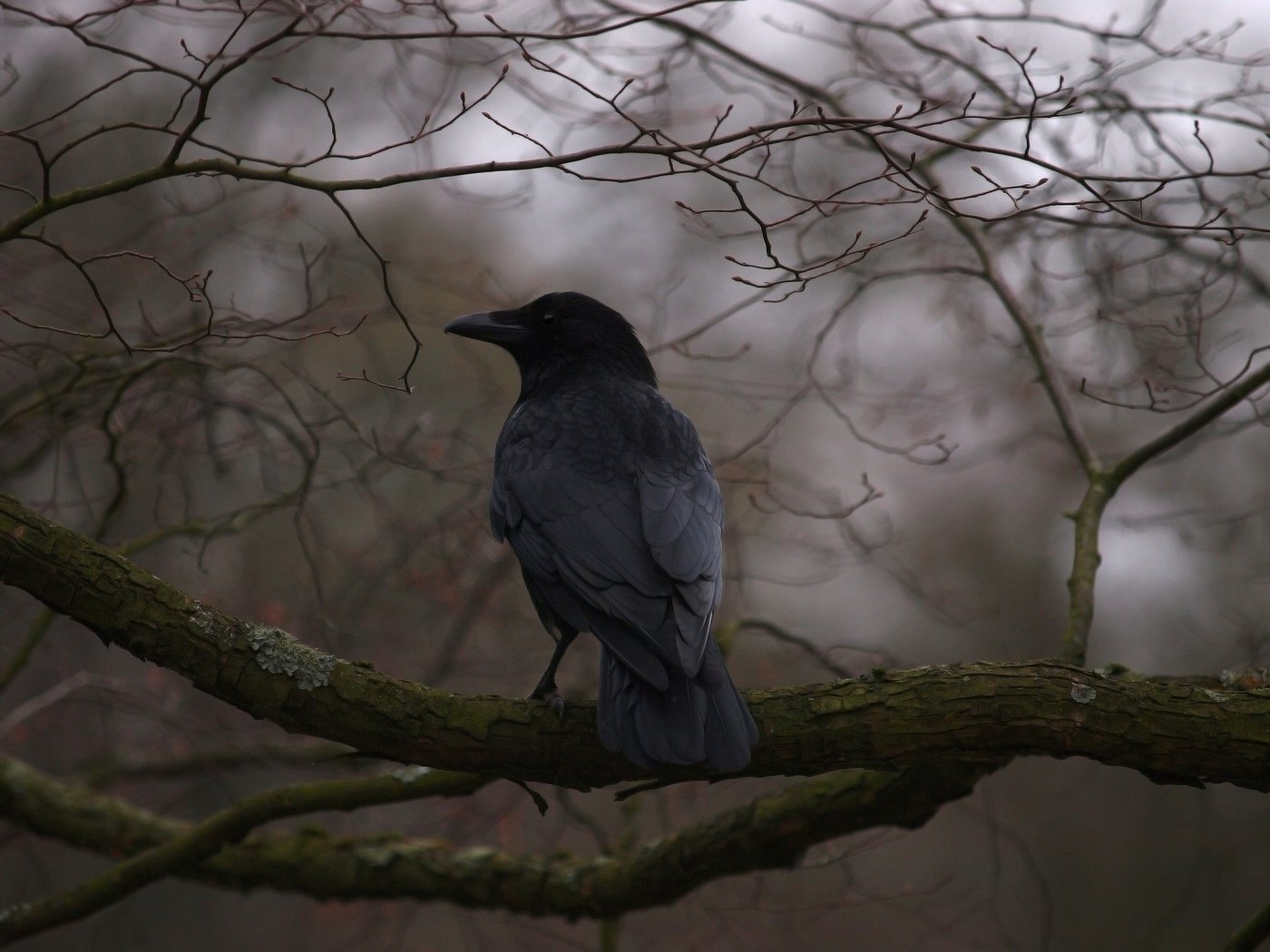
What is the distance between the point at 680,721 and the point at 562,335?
102 inches

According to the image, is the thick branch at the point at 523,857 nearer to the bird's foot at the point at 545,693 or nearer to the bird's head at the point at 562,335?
the bird's foot at the point at 545,693

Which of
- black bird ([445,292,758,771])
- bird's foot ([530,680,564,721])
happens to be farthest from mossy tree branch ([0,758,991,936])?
black bird ([445,292,758,771])

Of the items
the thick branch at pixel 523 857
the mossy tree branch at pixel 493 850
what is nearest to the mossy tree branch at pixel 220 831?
the mossy tree branch at pixel 493 850

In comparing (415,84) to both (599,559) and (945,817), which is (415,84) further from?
(945,817)

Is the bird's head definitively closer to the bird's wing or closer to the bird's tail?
the bird's wing

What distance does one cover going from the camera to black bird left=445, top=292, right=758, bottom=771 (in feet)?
11.4

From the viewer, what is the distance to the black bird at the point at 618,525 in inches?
136

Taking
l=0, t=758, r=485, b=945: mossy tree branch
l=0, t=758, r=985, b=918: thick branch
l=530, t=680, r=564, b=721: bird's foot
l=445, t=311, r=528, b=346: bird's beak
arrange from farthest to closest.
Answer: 1. l=445, t=311, r=528, b=346: bird's beak
2. l=0, t=758, r=485, b=945: mossy tree branch
3. l=0, t=758, r=985, b=918: thick branch
4. l=530, t=680, r=564, b=721: bird's foot

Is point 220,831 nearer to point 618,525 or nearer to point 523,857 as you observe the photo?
point 523,857

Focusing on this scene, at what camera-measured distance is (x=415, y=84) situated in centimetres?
536

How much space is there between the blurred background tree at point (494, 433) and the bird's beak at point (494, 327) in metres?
0.42

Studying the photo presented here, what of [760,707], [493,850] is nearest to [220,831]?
[493,850]

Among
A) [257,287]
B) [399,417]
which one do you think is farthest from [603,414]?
[257,287]

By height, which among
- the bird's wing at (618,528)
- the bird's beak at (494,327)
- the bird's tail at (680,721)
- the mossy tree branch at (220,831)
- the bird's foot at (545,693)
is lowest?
the mossy tree branch at (220,831)
